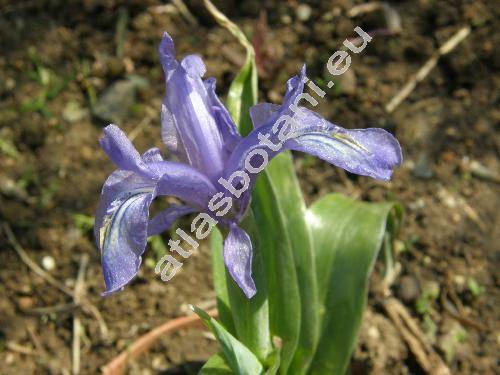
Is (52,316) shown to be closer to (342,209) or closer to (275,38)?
(342,209)

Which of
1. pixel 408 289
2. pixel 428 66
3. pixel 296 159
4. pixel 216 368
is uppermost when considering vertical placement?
pixel 428 66

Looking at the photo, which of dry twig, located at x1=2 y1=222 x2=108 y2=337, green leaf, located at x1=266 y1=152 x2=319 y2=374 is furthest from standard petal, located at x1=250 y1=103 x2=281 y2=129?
dry twig, located at x1=2 y1=222 x2=108 y2=337

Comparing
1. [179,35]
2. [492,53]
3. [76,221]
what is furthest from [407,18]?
[76,221]

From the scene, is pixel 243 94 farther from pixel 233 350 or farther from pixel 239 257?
pixel 233 350

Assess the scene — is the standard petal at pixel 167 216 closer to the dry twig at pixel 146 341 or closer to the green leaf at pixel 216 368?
the green leaf at pixel 216 368

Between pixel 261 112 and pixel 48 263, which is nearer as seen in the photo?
pixel 261 112

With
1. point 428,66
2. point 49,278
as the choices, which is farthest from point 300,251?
point 428,66
